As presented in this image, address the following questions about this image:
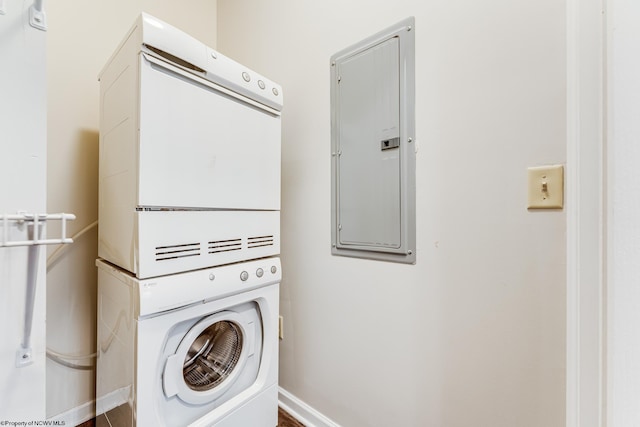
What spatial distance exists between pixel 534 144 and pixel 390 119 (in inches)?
18.7

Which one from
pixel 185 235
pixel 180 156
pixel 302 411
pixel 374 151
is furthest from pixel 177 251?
pixel 302 411

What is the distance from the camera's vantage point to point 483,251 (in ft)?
2.91

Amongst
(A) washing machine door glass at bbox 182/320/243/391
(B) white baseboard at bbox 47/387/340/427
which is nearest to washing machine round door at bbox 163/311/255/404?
(A) washing machine door glass at bbox 182/320/243/391

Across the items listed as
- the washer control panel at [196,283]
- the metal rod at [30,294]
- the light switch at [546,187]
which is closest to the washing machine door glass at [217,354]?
the washer control panel at [196,283]

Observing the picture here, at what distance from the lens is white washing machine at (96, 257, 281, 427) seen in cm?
87

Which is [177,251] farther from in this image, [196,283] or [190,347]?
[190,347]

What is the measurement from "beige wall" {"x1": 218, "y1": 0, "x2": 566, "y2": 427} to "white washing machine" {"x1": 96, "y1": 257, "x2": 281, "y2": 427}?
0.27 metres

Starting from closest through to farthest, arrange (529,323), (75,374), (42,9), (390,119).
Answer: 1. (42,9)
2. (529,323)
3. (390,119)
4. (75,374)

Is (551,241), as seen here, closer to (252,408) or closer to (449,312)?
(449,312)

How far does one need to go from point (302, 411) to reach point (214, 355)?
0.54 metres

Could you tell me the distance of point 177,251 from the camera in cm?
94

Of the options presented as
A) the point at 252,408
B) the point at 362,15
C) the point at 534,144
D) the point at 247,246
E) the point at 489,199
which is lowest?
the point at 252,408

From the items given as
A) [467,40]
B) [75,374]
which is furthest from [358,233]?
[75,374]

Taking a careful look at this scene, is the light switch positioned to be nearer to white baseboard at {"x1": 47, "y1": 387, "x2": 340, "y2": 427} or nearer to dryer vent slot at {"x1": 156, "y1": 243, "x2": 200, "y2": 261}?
dryer vent slot at {"x1": 156, "y1": 243, "x2": 200, "y2": 261}
